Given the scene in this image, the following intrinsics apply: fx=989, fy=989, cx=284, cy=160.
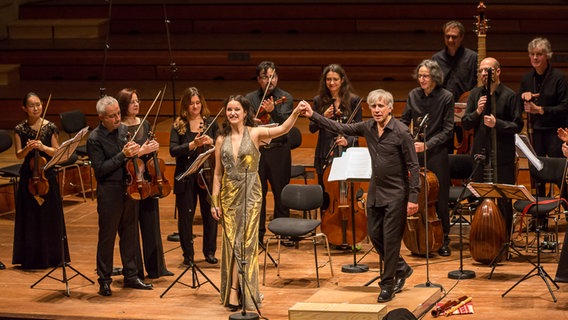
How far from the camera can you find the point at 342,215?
24.4 ft

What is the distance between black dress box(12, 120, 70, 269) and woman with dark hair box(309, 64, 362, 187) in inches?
79.2

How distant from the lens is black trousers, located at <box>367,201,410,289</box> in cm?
614

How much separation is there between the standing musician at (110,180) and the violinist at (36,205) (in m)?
0.68

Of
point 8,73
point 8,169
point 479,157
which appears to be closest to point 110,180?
point 8,169

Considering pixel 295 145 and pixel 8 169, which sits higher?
pixel 295 145

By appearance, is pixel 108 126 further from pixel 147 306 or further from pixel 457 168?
pixel 457 168

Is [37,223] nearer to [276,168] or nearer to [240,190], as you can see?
[276,168]

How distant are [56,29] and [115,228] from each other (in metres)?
6.75

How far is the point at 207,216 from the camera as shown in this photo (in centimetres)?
729

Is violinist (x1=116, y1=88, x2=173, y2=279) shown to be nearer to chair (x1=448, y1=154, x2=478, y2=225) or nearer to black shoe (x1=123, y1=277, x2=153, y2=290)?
black shoe (x1=123, y1=277, x2=153, y2=290)

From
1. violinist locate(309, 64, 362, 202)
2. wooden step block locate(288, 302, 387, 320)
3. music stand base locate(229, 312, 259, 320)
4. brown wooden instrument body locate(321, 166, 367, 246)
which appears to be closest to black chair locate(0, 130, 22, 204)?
violinist locate(309, 64, 362, 202)

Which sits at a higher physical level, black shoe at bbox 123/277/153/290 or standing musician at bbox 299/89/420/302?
standing musician at bbox 299/89/420/302

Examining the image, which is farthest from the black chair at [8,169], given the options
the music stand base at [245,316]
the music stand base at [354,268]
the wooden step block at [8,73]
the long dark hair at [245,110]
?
the wooden step block at [8,73]

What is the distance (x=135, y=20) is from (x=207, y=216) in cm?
617
